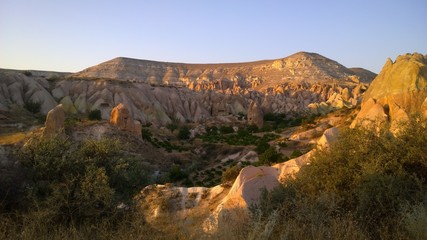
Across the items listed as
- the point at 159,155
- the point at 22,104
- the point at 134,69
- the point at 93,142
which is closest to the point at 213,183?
the point at 159,155

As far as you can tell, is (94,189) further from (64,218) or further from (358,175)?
(358,175)

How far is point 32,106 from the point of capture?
147 ft

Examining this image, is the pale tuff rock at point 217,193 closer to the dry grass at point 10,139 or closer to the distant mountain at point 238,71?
the dry grass at point 10,139

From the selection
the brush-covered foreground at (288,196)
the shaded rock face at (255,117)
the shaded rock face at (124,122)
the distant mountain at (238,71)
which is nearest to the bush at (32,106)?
the shaded rock face at (124,122)

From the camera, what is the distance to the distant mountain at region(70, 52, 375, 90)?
124125 mm

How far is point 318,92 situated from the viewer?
8894cm

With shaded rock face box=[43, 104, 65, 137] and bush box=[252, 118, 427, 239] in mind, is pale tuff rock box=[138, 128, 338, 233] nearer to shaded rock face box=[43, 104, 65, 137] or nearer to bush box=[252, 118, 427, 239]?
bush box=[252, 118, 427, 239]

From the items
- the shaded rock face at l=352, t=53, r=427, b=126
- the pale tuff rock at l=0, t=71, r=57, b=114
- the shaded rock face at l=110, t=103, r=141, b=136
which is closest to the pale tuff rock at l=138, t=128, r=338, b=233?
the shaded rock face at l=352, t=53, r=427, b=126

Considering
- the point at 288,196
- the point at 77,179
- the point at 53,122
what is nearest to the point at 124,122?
the point at 53,122

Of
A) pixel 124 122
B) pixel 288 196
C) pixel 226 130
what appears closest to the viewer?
pixel 288 196

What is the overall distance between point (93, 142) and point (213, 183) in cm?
1258

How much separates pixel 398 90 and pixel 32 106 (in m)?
37.5

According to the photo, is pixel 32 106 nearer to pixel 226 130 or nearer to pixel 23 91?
pixel 23 91

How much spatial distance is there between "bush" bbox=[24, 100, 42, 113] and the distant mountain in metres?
75.2
